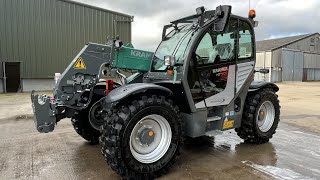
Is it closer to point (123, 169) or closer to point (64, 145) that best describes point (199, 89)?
point (123, 169)

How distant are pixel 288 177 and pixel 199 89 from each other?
69.1 inches

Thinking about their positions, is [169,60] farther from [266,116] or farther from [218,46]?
[266,116]

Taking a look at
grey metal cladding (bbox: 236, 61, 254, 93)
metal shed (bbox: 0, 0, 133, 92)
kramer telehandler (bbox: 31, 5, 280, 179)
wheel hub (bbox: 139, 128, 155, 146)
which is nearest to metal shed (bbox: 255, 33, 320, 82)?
metal shed (bbox: 0, 0, 133, 92)

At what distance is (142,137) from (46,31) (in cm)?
1523

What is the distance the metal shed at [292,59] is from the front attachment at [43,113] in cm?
2840

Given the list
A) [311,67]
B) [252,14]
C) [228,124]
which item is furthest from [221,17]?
[311,67]

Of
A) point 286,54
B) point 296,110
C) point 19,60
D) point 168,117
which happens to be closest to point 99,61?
point 168,117

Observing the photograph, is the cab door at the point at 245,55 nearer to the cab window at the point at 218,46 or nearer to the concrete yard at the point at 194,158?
the cab window at the point at 218,46

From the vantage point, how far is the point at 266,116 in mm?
5879

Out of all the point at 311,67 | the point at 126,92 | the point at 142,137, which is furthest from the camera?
the point at 311,67

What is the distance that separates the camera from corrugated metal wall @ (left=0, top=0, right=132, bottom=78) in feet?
53.3

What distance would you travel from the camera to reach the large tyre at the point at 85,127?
5219 mm

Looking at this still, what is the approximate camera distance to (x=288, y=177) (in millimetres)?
3924

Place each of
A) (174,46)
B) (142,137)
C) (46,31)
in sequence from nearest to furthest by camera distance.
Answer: (142,137) < (174,46) < (46,31)
